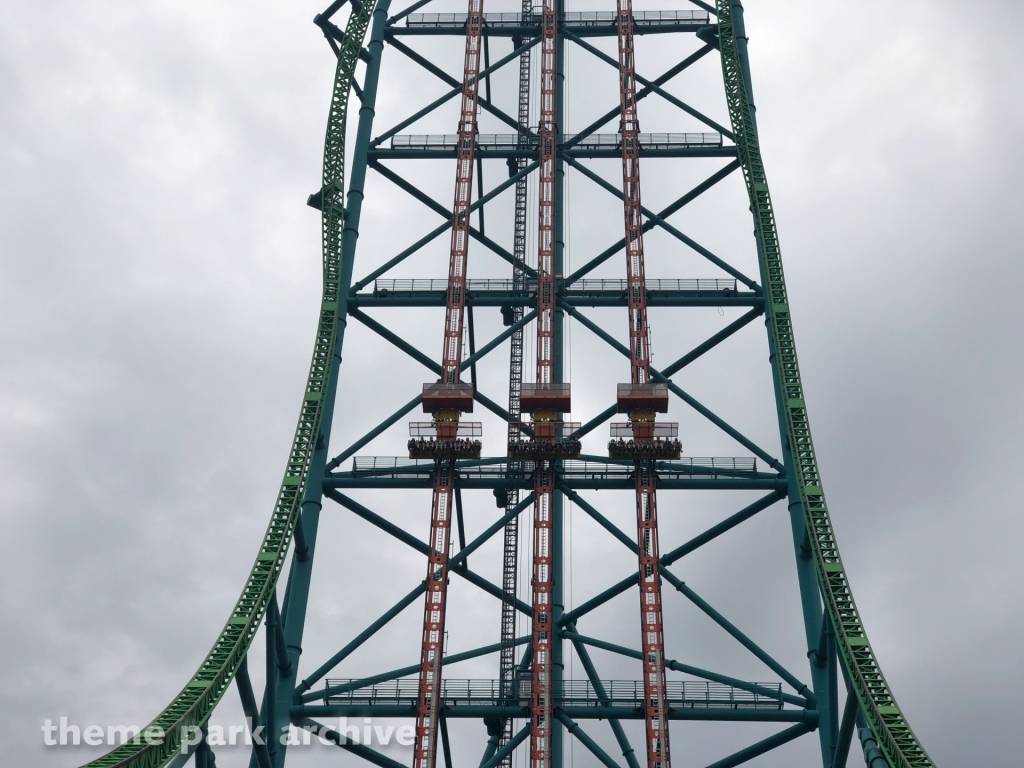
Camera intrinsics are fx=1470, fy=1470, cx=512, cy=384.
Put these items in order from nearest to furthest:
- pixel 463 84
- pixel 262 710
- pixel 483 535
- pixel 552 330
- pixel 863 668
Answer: pixel 863 668 → pixel 262 710 → pixel 483 535 → pixel 552 330 → pixel 463 84

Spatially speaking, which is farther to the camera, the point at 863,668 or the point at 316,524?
the point at 316,524

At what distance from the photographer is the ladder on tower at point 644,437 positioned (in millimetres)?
34125

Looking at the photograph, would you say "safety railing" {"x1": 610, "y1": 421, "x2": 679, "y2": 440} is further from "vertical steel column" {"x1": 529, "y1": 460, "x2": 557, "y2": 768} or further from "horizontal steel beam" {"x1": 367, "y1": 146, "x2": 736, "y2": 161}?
"horizontal steel beam" {"x1": 367, "y1": 146, "x2": 736, "y2": 161}

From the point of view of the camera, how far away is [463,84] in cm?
4450

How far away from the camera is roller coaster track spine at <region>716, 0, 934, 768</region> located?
30047mm

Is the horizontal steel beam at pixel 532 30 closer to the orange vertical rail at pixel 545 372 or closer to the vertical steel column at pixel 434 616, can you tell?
the orange vertical rail at pixel 545 372

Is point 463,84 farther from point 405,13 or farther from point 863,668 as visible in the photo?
point 863,668

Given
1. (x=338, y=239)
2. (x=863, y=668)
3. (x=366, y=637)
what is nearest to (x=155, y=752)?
(x=366, y=637)

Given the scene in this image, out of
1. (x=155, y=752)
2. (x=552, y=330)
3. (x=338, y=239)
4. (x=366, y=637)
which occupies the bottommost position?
(x=155, y=752)

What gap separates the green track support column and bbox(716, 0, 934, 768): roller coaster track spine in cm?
1076

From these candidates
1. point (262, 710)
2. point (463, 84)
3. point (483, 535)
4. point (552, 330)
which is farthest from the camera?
point (463, 84)

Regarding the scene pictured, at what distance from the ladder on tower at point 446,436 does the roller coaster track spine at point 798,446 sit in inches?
313

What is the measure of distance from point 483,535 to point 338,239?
10126 mm

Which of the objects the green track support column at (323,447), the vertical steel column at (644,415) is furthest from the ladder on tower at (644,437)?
the green track support column at (323,447)
